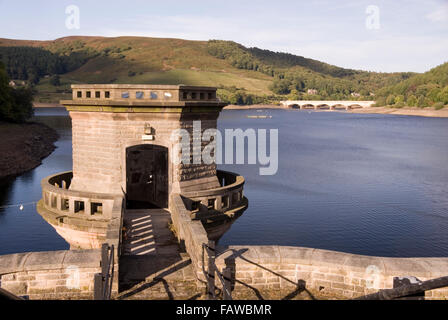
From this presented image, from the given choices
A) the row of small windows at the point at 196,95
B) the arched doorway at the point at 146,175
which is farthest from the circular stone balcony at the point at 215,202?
the arched doorway at the point at 146,175

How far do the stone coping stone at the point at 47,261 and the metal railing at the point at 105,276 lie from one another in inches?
11.7

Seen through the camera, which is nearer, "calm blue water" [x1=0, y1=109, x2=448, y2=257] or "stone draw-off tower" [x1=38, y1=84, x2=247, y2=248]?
"stone draw-off tower" [x1=38, y1=84, x2=247, y2=248]

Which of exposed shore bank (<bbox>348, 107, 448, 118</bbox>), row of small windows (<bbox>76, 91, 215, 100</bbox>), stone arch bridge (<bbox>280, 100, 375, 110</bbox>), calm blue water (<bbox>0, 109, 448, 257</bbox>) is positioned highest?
stone arch bridge (<bbox>280, 100, 375, 110</bbox>)

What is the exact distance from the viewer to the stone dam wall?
8031 millimetres

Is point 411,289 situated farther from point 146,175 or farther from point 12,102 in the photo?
point 12,102

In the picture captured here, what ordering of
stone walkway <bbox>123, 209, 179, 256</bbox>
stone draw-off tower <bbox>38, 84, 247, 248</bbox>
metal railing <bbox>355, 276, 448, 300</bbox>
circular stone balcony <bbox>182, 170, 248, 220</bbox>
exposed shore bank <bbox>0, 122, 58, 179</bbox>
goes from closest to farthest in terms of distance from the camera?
metal railing <bbox>355, 276, 448, 300</bbox>, stone walkway <bbox>123, 209, 179, 256</bbox>, stone draw-off tower <bbox>38, 84, 247, 248</bbox>, circular stone balcony <bbox>182, 170, 248, 220</bbox>, exposed shore bank <bbox>0, 122, 58, 179</bbox>

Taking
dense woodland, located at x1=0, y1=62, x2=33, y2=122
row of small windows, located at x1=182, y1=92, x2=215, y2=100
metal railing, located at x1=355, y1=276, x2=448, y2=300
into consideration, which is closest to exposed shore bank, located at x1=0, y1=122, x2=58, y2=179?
dense woodland, located at x1=0, y1=62, x2=33, y2=122

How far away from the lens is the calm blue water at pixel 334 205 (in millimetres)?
26656

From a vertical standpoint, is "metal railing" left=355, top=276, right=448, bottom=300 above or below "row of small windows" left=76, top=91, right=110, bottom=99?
below

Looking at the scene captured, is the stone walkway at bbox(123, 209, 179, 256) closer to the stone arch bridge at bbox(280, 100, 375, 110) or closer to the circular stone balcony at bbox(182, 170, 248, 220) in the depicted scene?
the circular stone balcony at bbox(182, 170, 248, 220)

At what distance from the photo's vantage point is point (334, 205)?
34.2 m

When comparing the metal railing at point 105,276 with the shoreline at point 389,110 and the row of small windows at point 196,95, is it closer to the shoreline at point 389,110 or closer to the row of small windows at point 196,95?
the row of small windows at point 196,95

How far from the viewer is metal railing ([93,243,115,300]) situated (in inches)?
256

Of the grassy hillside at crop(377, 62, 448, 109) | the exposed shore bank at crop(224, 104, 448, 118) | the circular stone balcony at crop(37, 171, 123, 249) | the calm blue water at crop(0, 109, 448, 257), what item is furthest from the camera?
the grassy hillside at crop(377, 62, 448, 109)
